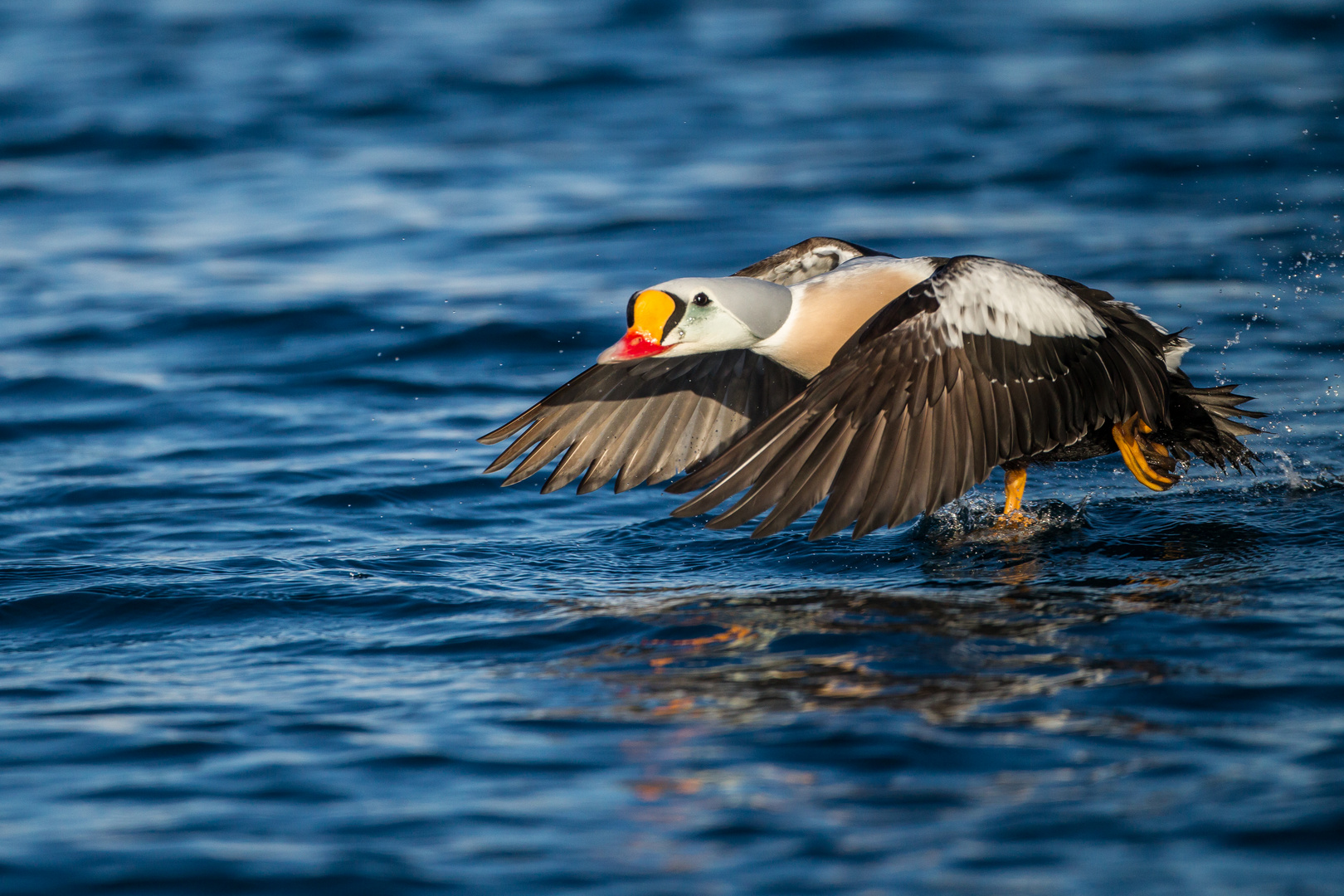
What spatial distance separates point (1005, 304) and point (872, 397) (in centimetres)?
57

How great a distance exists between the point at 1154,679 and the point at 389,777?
2046mm

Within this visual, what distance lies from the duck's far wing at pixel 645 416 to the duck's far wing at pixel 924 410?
1.22m

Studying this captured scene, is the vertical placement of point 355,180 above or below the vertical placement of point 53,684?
above

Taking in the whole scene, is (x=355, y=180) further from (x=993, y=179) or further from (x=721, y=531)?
(x=721, y=531)

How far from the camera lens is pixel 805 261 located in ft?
20.4

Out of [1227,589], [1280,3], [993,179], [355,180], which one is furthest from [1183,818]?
[1280,3]

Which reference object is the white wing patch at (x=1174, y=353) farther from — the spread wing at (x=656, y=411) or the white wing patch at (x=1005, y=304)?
the spread wing at (x=656, y=411)

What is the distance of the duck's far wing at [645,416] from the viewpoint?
606cm

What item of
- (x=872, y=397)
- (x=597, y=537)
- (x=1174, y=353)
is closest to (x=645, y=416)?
(x=597, y=537)

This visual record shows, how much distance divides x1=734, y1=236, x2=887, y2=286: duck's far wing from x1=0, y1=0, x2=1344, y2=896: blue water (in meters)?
1.12

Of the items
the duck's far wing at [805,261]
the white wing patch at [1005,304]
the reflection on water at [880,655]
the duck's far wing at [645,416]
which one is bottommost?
the reflection on water at [880,655]

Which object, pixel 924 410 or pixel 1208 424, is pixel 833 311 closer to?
pixel 924 410

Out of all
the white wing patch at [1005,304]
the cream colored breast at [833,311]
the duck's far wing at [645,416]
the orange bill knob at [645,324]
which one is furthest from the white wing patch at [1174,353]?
the orange bill knob at [645,324]

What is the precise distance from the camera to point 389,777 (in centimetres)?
368
